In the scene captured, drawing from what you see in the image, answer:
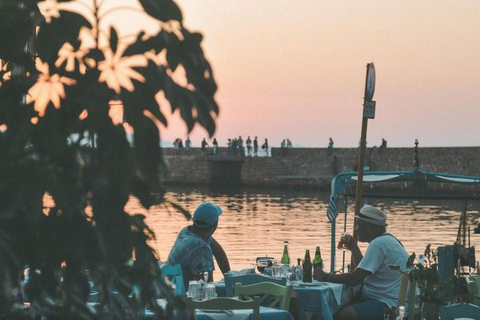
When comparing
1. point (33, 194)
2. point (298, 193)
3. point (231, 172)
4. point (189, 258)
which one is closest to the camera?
point (33, 194)

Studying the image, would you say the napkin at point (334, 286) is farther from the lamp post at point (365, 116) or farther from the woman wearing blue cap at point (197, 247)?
the lamp post at point (365, 116)

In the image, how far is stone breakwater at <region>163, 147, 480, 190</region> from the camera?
193 ft

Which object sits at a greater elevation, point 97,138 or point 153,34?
point 153,34

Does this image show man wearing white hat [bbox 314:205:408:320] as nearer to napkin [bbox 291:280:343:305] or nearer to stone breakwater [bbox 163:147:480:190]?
napkin [bbox 291:280:343:305]

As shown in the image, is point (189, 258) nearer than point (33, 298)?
No

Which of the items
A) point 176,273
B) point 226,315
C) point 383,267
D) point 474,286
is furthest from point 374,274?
point 226,315

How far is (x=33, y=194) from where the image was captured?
133cm

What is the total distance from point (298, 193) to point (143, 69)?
60.5 meters

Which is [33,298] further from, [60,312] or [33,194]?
[33,194]

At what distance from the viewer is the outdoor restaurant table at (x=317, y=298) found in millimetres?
6184

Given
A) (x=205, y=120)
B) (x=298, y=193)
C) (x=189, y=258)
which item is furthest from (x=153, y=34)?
(x=298, y=193)

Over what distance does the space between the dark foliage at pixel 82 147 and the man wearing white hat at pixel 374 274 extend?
189 inches

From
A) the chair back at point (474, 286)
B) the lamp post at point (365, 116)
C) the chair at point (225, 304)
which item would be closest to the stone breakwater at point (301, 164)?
the lamp post at point (365, 116)

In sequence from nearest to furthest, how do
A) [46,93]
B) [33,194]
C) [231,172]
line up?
[33,194]
[46,93]
[231,172]
